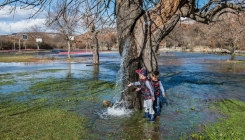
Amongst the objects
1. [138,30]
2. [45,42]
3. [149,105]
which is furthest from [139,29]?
[45,42]

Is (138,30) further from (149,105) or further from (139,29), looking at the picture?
(149,105)

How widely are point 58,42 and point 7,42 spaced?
19699 millimetres

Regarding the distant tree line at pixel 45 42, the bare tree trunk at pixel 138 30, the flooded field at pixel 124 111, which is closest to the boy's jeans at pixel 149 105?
the flooded field at pixel 124 111

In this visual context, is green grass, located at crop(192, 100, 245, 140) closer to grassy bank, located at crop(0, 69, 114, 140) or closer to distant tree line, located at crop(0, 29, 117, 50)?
grassy bank, located at crop(0, 69, 114, 140)

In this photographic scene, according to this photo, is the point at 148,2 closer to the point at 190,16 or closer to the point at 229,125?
the point at 190,16

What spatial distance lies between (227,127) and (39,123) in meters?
4.63

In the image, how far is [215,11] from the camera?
9.19m

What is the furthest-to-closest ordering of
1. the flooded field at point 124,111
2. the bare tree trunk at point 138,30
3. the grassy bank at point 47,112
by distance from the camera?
the bare tree trunk at point 138,30 → the flooded field at point 124,111 → the grassy bank at point 47,112

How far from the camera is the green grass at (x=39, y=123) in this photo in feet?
19.1

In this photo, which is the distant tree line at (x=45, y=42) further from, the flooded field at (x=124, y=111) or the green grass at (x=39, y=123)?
the green grass at (x=39, y=123)

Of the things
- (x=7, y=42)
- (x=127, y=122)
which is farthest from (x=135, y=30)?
(x=7, y=42)

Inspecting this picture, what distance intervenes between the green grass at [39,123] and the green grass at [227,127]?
272 centimetres

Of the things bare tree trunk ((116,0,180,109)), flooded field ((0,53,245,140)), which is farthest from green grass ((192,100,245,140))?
bare tree trunk ((116,0,180,109))

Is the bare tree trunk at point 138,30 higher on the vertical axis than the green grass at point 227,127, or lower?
higher
